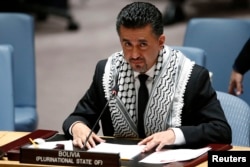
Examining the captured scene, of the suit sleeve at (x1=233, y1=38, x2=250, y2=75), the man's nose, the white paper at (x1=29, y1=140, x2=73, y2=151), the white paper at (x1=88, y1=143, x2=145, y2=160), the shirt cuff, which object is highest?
the man's nose

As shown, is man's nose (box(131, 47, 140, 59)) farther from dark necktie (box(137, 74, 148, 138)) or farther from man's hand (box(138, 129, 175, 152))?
man's hand (box(138, 129, 175, 152))

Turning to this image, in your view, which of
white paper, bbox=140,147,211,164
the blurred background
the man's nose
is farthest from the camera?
the blurred background

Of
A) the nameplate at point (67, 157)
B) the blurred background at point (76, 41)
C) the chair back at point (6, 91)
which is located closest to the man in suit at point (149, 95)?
the nameplate at point (67, 157)

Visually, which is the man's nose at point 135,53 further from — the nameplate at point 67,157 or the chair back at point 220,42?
the chair back at point 220,42

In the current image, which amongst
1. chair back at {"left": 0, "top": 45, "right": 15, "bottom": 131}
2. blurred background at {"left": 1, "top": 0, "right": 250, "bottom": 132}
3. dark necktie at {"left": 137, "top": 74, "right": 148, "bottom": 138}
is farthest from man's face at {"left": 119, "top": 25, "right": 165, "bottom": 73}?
blurred background at {"left": 1, "top": 0, "right": 250, "bottom": 132}

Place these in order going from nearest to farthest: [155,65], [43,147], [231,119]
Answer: [43,147] → [155,65] → [231,119]

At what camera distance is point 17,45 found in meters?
5.00

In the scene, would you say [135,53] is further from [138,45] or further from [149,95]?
[149,95]

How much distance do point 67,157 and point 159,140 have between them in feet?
1.42

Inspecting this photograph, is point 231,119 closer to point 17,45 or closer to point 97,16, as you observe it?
point 17,45

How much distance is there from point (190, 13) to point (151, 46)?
699 cm

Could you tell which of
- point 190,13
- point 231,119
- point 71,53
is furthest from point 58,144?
point 190,13

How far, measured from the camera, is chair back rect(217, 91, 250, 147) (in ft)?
12.0

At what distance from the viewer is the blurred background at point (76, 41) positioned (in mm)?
6996
